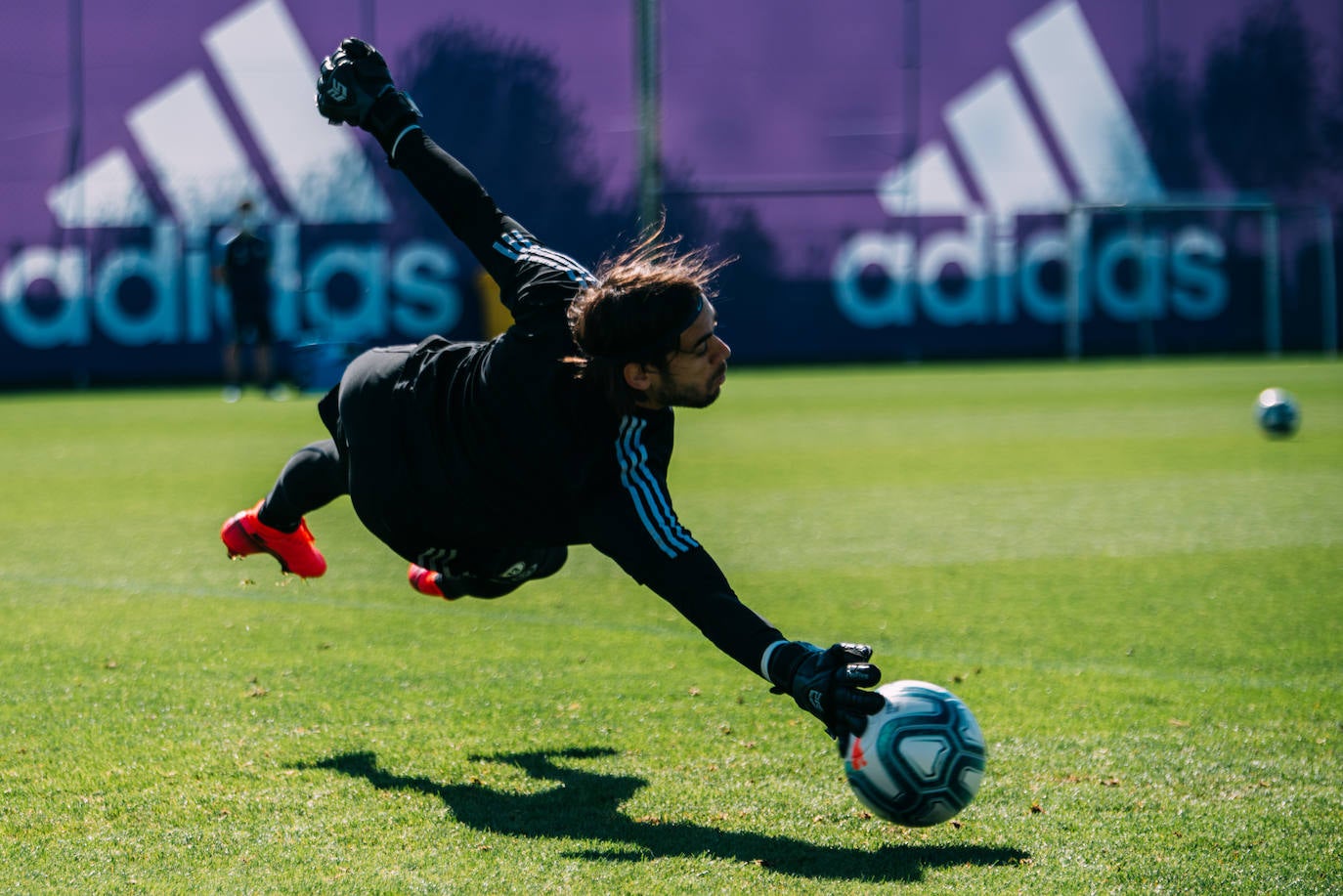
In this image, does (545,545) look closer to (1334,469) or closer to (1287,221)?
(1334,469)

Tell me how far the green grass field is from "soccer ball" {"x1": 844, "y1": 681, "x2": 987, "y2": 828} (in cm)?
11

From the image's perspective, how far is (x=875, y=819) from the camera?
3.88 metres

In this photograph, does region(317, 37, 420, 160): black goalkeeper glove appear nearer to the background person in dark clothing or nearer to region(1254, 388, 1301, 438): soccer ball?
region(1254, 388, 1301, 438): soccer ball

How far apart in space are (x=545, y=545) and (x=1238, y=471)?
8687mm

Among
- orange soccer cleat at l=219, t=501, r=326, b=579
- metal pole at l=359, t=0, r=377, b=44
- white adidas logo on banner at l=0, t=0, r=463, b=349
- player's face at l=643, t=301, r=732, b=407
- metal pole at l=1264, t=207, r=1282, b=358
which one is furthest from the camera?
metal pole at l=1264, t=207, r=1282, b=358

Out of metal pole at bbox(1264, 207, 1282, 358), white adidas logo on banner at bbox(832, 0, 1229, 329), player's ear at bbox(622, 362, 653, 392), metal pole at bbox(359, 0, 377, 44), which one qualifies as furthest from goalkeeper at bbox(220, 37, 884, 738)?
metal pole at bbox(1264, 207, 1282, 358)

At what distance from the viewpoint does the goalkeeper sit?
12.7 feet

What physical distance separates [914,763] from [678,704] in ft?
4.93

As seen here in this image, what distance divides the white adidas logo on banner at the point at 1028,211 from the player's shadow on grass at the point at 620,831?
24.8 meters

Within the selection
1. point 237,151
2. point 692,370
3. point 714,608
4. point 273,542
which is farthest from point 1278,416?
point 237,151

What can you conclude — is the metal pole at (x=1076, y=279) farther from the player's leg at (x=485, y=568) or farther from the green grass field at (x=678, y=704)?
the player's leg at (x=485, y=568)

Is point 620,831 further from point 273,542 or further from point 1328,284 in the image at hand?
point 1328,284

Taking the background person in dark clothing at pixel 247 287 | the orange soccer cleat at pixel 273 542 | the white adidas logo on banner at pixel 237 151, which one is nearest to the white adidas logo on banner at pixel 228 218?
the white adidas logo on banner at pixel 237 151

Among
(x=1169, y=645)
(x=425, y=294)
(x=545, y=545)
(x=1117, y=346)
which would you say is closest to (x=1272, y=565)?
(x=1169, y=645)
